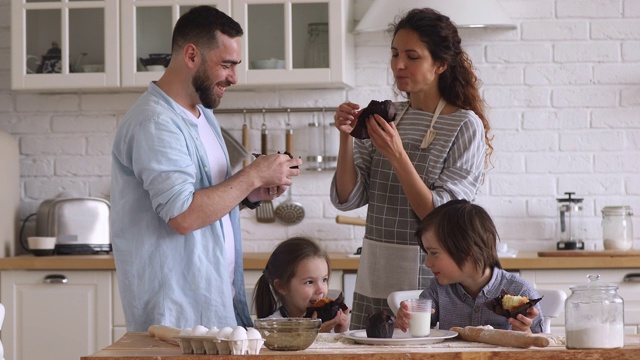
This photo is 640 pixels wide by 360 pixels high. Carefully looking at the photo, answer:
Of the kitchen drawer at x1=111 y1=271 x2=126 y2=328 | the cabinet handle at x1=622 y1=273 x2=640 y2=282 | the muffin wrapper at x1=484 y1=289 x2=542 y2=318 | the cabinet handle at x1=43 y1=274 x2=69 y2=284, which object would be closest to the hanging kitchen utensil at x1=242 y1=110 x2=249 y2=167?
the kitchen drawer at x1=111 y1=271 x2=126 y2=328

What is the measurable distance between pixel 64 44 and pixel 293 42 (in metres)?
0.97

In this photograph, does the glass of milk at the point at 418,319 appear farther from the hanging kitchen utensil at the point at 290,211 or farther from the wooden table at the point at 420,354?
the hanging kitchen utensil at the point at 290,211

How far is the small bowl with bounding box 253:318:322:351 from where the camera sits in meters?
1.85

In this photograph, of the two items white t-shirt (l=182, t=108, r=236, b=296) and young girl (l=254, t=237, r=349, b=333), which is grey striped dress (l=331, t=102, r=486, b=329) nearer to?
young girl (l=254, t=237, r=349, b=333)

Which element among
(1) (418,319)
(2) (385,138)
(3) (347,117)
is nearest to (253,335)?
Result: (1) (418,319)

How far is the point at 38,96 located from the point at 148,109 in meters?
2.35

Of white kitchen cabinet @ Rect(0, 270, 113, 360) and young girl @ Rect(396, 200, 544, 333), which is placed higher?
young girl @ Rect(396, 200, 544, 333)

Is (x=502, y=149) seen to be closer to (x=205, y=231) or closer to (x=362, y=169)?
(x=362, y=169)

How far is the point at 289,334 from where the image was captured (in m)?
1.85

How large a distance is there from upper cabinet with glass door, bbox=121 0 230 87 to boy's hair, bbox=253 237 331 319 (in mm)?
1570

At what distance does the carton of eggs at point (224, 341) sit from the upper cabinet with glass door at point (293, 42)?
249cm

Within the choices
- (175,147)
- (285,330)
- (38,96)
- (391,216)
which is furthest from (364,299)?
(38,96)

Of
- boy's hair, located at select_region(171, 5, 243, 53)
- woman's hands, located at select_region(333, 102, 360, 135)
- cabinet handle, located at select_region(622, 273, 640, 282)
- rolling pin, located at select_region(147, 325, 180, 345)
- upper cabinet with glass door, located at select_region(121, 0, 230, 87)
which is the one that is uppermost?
upper cabinet with glass door, located at select_region(121, 0, 230, 87)

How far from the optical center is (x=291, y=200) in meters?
4.55
